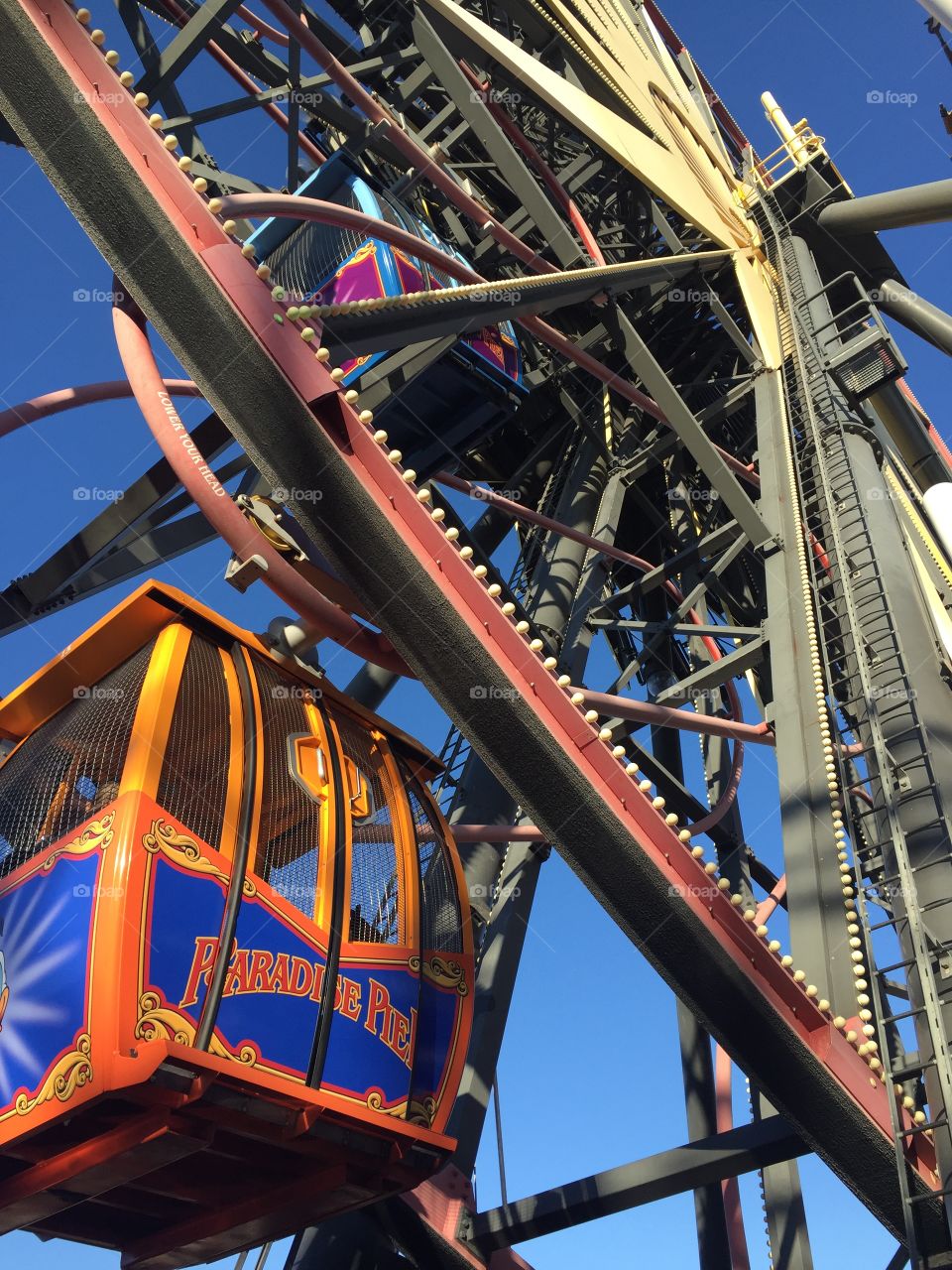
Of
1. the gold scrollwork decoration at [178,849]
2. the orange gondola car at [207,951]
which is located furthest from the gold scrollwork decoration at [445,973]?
the gold scrollwork decoration at [178,849]

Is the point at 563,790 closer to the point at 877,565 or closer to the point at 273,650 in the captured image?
the point at 273,650

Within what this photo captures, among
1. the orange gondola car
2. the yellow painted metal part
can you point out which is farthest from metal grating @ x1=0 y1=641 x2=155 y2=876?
the yellow painted metal part

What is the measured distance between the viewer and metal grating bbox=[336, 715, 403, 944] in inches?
225

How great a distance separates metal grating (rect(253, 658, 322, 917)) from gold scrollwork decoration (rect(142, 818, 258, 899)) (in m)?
0.27

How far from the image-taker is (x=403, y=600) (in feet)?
17.6

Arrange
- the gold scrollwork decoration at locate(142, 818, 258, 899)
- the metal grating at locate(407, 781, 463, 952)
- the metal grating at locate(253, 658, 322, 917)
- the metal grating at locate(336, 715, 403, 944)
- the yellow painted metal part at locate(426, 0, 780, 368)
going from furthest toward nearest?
the yellow painted metal part at locate(426, 0, 780, 368) → the metal grating at locate(407, 781, 463, 952) → the metal grating at locate(336, 715, 403, 944) → the metal grating at locate(253, 658, 322, 917) → the gold scrollwork decoration at locate(142, 818, 258, 899)

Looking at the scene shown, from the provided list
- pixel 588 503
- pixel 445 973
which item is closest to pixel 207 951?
pixel 445 973

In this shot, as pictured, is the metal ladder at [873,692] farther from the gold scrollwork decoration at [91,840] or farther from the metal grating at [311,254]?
the metal grating at [311,254]

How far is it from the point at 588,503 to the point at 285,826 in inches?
259

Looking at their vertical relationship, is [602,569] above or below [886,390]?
below

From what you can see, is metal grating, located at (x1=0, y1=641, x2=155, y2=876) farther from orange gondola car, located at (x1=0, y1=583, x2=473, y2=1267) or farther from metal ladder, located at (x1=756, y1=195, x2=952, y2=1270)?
metal ladder, located at (x1=756, y1=195, x2=952, y2=1270)

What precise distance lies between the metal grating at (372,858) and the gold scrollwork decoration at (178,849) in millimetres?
762

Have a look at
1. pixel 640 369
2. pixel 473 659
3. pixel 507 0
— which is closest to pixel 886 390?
pixel 640 369

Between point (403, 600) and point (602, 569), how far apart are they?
5.89 m
